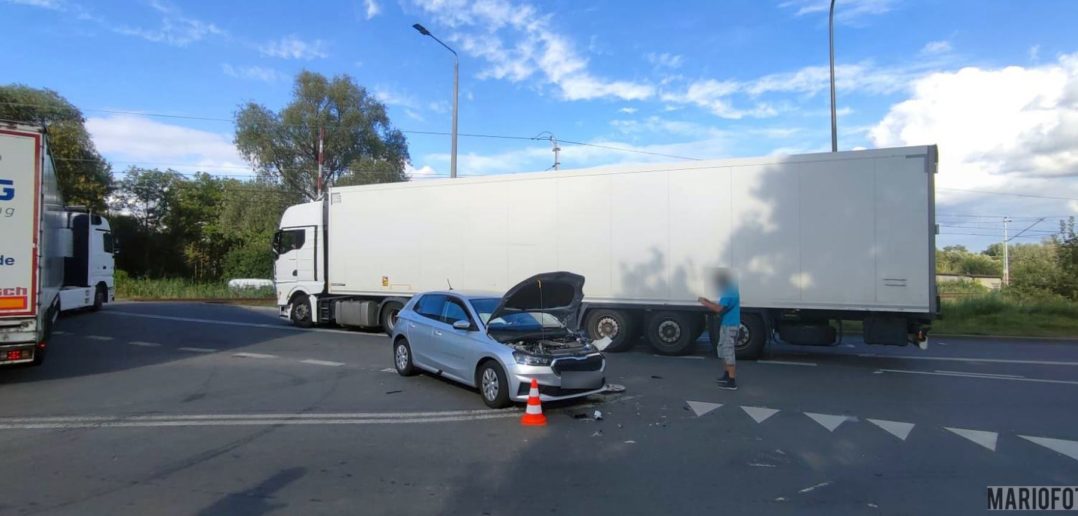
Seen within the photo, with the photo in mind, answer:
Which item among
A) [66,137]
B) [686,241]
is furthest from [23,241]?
[66,137]

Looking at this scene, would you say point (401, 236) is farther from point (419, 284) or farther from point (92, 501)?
point (92, 501)

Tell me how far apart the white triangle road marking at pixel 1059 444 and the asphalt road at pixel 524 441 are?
47 millimetres

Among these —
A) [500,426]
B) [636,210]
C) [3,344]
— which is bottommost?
[500,426]

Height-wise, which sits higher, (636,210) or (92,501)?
(636,210)

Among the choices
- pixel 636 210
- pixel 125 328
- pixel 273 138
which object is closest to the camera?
pixel 636 210

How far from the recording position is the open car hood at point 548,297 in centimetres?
850

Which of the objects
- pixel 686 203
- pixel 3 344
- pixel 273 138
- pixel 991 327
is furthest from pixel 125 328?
pixel 991 327

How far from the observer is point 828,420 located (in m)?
7.41

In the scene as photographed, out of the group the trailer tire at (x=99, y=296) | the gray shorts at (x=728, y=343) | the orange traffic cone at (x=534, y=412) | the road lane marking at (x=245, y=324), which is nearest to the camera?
the orange traffic cone at (x=534, y=412)

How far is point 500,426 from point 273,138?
3198 cm

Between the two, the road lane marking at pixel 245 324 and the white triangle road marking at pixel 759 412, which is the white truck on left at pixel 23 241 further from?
the white triangle road marking at pixel 759 412

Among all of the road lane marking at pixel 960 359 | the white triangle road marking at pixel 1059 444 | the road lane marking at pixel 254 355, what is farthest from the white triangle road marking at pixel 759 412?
the road lane marking at pixel 254 355

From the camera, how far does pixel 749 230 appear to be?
12117 millimetres

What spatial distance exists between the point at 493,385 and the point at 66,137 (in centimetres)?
3887
